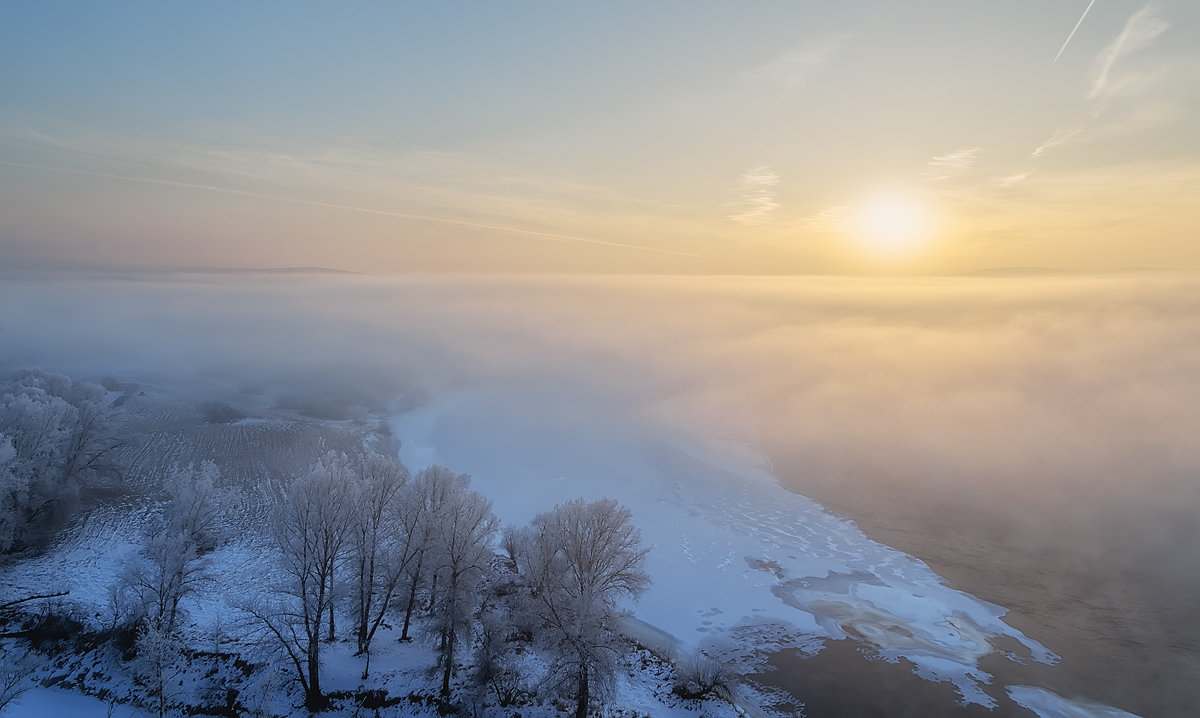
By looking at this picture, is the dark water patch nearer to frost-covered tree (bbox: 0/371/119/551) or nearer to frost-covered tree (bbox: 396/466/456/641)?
frost-covered tree (bbox: 396/466/456/641)

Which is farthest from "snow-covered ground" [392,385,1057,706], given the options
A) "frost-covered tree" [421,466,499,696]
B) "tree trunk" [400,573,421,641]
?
"tree trunk" [400,573,421,641]

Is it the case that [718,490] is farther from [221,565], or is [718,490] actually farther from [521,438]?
[221,565]

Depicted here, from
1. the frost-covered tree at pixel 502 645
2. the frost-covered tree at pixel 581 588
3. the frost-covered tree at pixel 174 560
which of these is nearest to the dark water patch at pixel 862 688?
the frost-covered tree at pixel 581 588

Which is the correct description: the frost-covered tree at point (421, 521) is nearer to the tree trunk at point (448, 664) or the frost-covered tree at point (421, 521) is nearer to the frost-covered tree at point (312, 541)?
the frost-covered tree at point (312, 541)

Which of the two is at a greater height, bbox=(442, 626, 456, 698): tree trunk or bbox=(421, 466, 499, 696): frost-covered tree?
bbox=(421, 466, 499, 696): frost-covered tree

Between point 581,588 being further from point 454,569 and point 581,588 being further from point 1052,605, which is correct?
point 1052,605

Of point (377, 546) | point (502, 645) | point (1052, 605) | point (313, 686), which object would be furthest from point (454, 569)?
point (1052, 605)

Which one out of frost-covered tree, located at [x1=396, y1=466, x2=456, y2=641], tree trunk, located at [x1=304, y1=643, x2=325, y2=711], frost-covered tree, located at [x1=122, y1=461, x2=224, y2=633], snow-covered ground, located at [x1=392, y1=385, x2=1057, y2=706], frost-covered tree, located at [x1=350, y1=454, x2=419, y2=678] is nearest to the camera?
tree trunk, located at [x1=304, y1=643, x2=325, y2=711]
